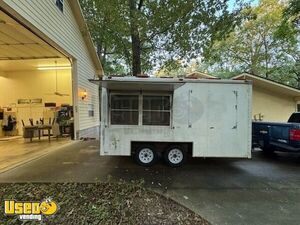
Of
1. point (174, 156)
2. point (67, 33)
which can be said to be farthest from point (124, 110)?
point (67, 33)

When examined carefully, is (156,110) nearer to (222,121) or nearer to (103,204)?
(222,121)

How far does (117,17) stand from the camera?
12555 mm

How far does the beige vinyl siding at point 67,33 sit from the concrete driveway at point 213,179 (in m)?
4.15

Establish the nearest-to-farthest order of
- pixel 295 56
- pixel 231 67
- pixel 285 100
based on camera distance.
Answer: pixel 285 100 → pixel 295 56 → pixel 231 67

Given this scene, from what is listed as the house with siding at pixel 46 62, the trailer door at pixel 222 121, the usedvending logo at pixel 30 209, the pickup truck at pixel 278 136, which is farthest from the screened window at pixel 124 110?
the pickup truck at pixel 278 136

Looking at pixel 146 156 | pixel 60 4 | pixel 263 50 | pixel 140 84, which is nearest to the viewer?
pixel 140 84

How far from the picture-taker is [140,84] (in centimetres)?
645

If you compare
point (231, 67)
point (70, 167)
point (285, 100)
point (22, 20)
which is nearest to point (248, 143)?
point (70, 167)

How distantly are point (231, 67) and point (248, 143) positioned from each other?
24367 mm

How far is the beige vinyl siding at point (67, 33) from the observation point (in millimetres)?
7121

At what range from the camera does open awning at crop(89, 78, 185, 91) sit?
245 inches

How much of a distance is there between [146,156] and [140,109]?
4.52ft

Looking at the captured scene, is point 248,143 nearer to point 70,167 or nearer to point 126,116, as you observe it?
point 126,116

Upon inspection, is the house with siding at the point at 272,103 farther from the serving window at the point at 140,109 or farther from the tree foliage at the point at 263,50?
the serving window at the point at 140,109
